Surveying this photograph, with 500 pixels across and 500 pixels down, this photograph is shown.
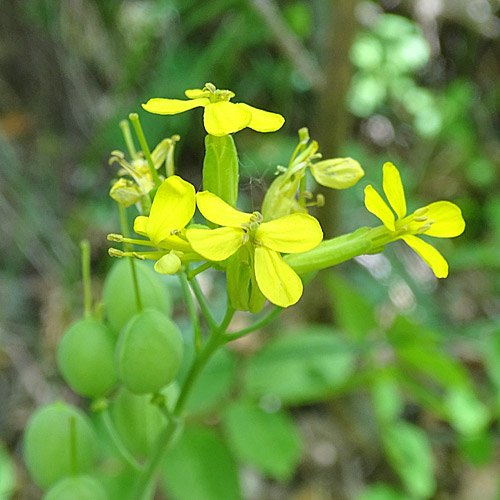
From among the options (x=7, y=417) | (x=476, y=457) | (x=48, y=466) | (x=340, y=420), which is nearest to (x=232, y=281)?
(x=48, y=466)

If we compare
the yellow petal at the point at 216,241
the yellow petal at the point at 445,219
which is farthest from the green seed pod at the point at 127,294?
the yellow petal at the point at 445,219

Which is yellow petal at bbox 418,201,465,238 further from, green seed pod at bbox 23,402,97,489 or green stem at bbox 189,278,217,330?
green seed pod at bbox 23,402,97,489

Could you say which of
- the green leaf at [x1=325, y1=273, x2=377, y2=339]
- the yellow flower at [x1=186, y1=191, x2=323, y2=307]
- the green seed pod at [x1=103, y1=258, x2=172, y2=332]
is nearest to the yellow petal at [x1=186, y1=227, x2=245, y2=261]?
the yellow flower at [x1=186, y1=191, x2=323, y2=307]

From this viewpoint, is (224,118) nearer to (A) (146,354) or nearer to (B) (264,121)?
(B) (264,121)

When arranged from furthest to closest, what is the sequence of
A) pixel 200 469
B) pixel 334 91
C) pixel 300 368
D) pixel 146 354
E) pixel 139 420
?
pixel 334 91, pixel 300 368, pixel 200 469, pixel 139 420, pixel 146 354

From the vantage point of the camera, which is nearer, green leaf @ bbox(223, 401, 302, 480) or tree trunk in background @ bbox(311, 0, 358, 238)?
green leaf @ bbox(223, 401, 302, 480)

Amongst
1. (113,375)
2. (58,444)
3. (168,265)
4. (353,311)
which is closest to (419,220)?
(168,265)
